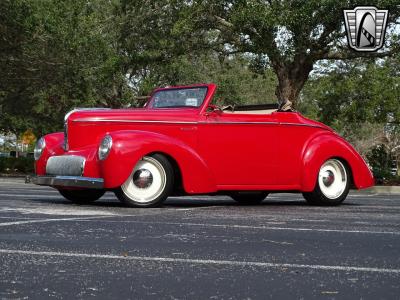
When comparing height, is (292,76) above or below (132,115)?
above

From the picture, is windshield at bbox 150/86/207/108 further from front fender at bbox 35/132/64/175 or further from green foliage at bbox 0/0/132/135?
green foliage at bbox 0/0/132/135

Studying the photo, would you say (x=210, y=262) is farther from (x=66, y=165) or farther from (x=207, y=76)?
(x=207, y=76)

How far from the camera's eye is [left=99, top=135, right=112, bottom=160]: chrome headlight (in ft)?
31.5

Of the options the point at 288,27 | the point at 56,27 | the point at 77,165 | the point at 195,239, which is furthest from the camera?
the point at 56,27

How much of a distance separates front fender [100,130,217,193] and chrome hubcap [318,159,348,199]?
5.61 ft

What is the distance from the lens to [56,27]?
96.5 feet

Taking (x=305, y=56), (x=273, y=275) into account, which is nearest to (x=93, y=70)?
(x=305, y=56)

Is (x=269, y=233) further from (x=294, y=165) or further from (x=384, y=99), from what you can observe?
(x=384, y=99)

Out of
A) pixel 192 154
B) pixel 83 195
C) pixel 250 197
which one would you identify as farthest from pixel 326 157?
pixel 83 195

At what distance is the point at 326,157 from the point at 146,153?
2712 mm

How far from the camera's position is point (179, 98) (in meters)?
11.1

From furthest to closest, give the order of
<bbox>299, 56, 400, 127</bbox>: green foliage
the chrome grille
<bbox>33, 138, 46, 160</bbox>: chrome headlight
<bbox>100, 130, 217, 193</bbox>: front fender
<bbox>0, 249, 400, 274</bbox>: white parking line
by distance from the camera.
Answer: <bbox>299, 56, 400, 127</bbox>: green foliage < <bbox>33, 138, 46, 160</bbox>: chrome headlight < the chrome grille < <bbox>100, 130, 217, 193</bbox>: front fender < <bbox>0, 249, 400, 274</bbox>: white parking line

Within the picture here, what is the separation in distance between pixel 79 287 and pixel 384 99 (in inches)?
1102

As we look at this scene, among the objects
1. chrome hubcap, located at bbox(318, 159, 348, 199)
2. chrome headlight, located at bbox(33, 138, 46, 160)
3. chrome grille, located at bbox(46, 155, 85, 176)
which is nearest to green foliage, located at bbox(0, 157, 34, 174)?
chrome headlight, located at bbox(33, 138, 46, 160)
